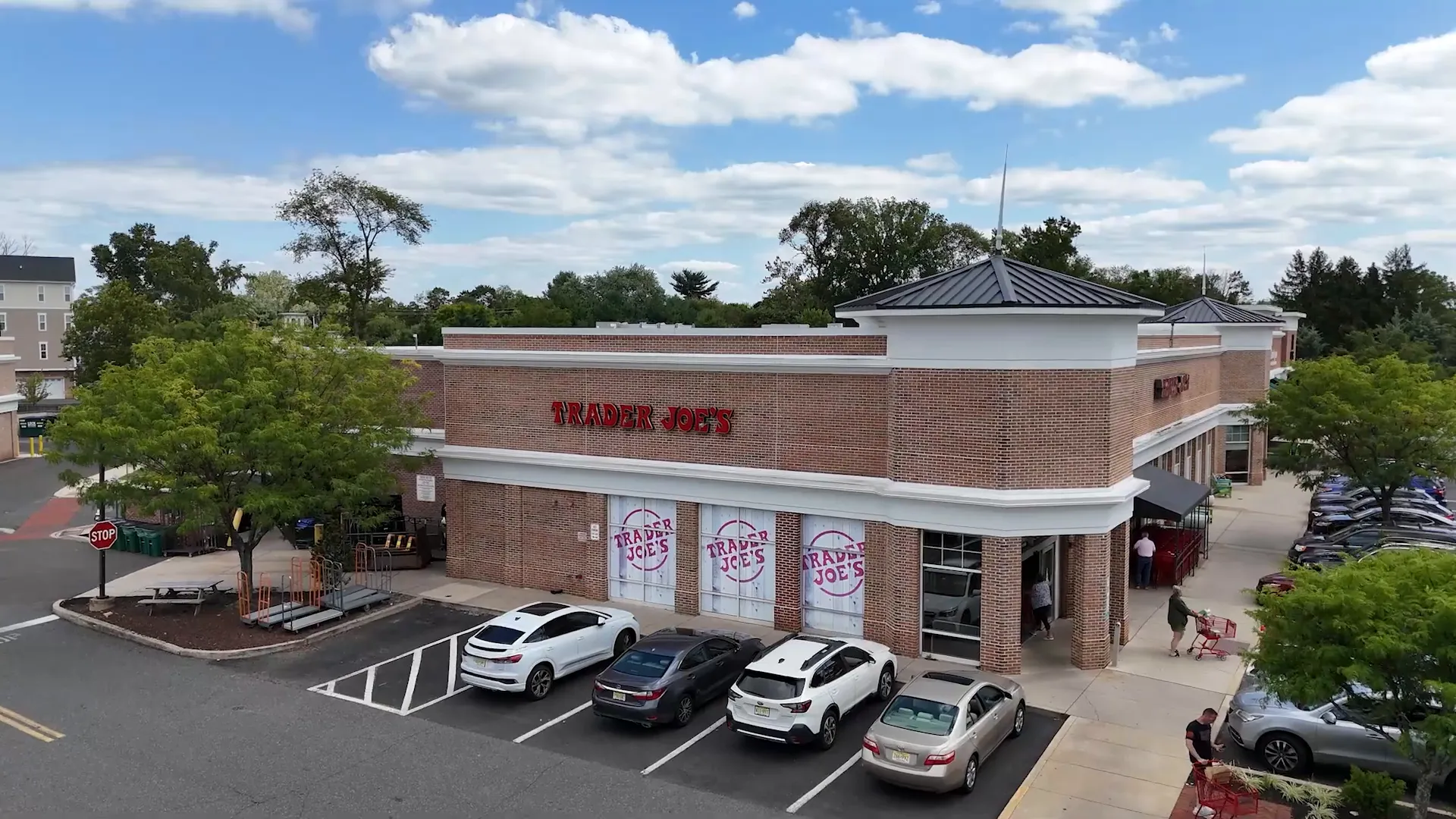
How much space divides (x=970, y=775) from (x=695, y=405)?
11.1 meters

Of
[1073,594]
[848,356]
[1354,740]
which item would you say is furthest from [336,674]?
[1354,740]

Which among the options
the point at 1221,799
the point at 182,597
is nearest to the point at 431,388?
the point at 182,597

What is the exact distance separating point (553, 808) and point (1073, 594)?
11289 mm

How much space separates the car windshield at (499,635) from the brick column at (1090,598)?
1100 cm

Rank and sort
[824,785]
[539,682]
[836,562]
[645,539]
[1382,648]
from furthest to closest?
[645,539] < [836,562] < [539,682] < [824,785] < [1382,648]

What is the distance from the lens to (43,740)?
645 inches

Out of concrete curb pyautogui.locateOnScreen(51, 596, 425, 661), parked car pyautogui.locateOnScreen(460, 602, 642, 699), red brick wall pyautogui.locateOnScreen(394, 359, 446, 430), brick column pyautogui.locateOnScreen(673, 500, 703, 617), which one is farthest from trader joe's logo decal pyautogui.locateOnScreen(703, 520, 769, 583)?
red brick wall pyautogui.locateOnScreen(394, 359, 446, 430)

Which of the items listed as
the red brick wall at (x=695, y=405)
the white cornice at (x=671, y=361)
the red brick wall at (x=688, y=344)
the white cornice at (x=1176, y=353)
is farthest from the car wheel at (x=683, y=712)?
the white cornice at (x=1176, y=353)

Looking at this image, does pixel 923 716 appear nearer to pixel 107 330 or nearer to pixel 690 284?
pixel 107 330

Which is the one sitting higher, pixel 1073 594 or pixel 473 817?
pixel 1073 594

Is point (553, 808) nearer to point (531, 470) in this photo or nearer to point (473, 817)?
point (473, 817)

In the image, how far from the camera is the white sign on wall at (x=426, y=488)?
2952cm

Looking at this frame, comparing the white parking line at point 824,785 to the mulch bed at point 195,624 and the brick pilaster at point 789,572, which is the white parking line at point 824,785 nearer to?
the brick pilaster at point 789,572

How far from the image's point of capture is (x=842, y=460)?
69.5ft
